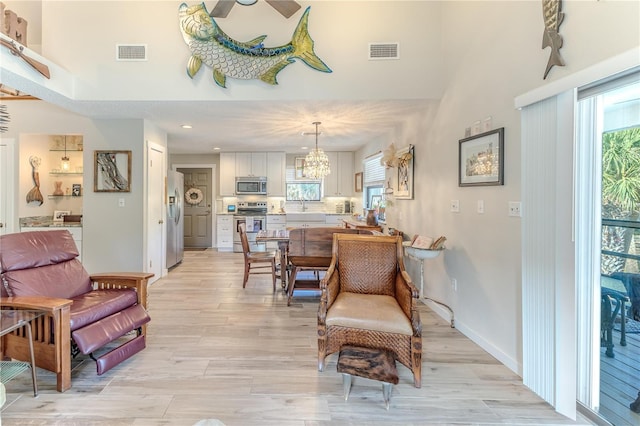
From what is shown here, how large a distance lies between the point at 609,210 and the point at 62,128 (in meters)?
5.80

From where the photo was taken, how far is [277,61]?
3.09m

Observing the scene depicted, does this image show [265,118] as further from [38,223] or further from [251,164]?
[38,223]

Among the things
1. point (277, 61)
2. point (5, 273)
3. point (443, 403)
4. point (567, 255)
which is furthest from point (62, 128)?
point (567, 255)

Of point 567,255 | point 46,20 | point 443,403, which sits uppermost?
point 46,20

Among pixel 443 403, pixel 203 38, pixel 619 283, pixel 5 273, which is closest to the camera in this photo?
pixel 619 283

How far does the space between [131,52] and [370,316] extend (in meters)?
3.59

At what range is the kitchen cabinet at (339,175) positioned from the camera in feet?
22.8

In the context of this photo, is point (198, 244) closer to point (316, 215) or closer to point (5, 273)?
point (316, 215)

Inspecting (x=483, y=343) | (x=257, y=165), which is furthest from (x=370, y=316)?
(x=257, y=165)

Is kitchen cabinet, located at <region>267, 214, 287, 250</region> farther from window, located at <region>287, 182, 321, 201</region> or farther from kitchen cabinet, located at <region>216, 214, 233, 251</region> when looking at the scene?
kitchen cabinet, located at <region>216, 214, 233, 251</region>

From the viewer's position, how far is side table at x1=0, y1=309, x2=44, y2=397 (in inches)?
65.6

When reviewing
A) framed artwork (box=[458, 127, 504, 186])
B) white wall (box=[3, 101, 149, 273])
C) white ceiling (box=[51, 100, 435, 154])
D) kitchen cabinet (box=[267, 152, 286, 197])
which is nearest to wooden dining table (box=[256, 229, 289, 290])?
white ceiling (box=[51, 100, 435, 154])

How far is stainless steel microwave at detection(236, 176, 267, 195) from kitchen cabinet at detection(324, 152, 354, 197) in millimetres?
1505

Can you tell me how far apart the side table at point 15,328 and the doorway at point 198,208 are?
18.4ft
